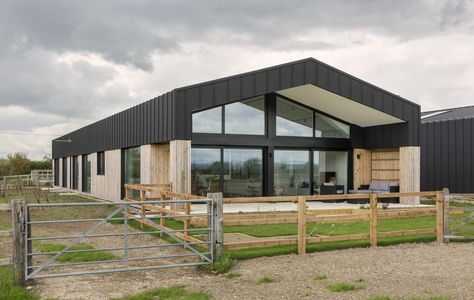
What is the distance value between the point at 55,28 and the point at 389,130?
11.8 meters

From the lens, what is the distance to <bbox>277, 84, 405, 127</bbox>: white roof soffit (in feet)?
52.9

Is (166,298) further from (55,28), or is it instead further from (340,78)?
(340,78)

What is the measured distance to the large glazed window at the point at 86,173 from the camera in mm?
26138

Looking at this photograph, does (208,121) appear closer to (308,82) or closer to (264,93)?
(264,93)

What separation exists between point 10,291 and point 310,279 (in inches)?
148

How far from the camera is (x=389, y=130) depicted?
17375 mm

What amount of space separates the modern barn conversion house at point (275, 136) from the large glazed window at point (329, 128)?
4 cm

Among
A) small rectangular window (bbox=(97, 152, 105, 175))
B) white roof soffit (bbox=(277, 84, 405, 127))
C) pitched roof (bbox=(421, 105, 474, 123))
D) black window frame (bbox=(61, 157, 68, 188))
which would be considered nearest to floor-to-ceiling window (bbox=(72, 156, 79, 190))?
black window frame (bbox=(61, 157, 68, 188))

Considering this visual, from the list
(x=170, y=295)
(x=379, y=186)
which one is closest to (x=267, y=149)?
(x=379, y=186)

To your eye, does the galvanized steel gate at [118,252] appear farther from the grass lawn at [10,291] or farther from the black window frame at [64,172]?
the black window frame at [64,172]

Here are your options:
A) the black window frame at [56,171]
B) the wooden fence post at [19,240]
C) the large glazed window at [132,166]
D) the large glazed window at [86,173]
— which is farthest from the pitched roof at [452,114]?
the black window frame at [56,171]

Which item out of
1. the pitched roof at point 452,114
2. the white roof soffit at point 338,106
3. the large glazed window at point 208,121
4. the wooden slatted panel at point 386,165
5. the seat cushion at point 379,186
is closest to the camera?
the large glazed window at point 208,121

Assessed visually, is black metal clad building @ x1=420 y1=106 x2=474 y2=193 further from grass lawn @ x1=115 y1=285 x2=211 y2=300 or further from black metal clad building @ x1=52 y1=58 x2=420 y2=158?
grass lawn @ x1=115 y1=285 x2=211 y2=300

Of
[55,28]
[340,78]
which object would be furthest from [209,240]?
[340,78]
